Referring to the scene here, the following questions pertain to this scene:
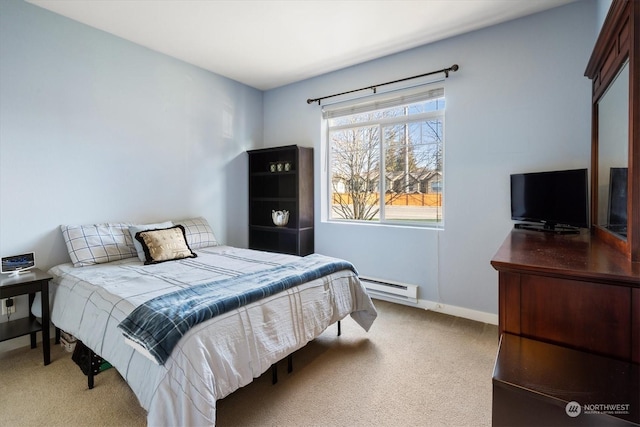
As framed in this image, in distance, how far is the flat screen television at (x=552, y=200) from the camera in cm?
206

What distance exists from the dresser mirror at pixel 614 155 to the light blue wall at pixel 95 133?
11.8 feet

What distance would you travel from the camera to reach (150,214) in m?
3.15

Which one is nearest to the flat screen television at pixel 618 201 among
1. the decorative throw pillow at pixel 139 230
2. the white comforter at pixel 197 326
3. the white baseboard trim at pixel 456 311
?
the white baseboard trim at pixel 456 311

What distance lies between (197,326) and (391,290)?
7.59 feet

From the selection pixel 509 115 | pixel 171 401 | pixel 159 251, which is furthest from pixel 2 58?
pixel 509 115

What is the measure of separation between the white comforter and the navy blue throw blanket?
0.04 meters

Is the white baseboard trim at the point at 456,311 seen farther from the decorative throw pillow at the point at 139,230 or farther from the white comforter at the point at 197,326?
the decorative throw pillow at the point at 139,230

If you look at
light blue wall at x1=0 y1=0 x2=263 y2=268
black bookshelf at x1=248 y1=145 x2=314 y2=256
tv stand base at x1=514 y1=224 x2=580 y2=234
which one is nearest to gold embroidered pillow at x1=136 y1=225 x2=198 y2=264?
light blue wall at x1=0 y1=0 x2=263 y2=268

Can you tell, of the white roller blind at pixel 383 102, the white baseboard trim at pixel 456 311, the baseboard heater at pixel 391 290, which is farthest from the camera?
the baseboard heater at pixel 391 290

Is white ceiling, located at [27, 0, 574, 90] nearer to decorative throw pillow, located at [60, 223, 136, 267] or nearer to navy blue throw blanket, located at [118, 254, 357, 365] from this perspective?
decorative throw pillow, located at [60, 223, 136, 267]

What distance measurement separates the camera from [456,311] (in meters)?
2.94

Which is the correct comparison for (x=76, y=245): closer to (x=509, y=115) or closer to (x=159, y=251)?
(x=159, y=251)

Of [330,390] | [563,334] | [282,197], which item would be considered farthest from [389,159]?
[563,334]

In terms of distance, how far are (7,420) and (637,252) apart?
120 inches
